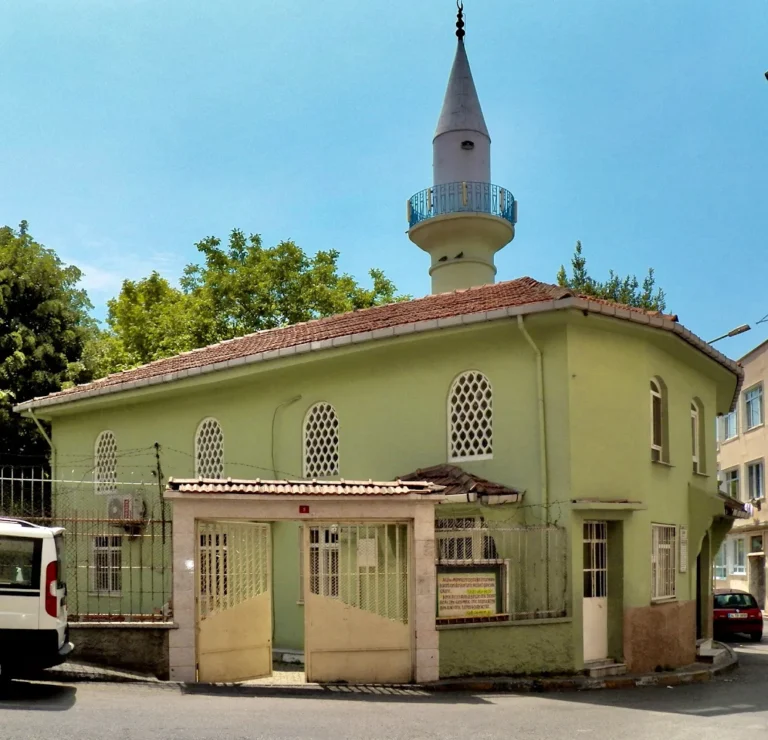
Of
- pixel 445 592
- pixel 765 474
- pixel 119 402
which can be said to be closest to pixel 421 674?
pixel 445 592

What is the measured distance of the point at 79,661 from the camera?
42.7ft

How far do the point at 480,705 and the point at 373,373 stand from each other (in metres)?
6.84

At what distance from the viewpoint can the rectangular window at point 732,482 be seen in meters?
41.0

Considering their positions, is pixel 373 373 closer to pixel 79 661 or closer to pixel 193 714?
pixel 79 661

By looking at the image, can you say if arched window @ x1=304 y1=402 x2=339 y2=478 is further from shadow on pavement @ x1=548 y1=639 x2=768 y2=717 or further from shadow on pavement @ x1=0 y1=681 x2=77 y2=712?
shadow on pavement @ x1=0 y1=681 x2=77 y2=712

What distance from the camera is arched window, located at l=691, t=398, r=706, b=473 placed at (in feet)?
63.4

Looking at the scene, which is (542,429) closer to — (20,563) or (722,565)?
(20,563)

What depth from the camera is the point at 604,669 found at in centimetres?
1455

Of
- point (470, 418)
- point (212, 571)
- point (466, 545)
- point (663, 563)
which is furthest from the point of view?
point (663, 563)

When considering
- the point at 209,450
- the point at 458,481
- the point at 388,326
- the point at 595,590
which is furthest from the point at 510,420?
the point at 209,450

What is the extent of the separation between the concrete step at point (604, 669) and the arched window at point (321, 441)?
5.46 meters

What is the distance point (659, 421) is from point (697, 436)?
278 cm

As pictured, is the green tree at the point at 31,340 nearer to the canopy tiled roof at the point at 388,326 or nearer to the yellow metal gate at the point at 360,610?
the canopy tiled roof at the point at 388,326

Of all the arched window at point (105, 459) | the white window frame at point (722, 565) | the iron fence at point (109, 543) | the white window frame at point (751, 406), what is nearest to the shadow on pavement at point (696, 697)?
the iron fence at point (109, 543)
